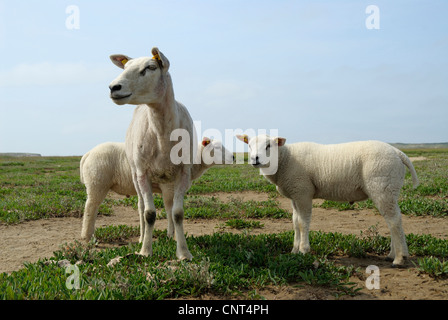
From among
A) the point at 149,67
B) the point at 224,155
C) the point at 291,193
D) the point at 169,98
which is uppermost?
the point at 149,67

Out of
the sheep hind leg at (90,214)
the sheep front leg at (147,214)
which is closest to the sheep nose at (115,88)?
the sheep front leg at (147,214)

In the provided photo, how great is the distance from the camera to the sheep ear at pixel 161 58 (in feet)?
15.0

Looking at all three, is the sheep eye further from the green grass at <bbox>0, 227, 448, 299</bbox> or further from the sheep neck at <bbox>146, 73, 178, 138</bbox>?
the green grass at <bbox>0, 227, 448, 299</bbox>

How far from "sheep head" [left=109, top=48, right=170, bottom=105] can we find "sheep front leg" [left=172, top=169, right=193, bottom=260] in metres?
1.26

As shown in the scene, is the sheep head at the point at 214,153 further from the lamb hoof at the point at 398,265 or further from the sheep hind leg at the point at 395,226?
the lamb hoof at the point at 398,265

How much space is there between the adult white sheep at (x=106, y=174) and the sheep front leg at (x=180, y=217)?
1.62m

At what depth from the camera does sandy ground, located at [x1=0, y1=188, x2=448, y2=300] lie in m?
4.05

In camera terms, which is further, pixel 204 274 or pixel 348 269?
pixel 348 269

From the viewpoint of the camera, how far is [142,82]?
4492 millimetres

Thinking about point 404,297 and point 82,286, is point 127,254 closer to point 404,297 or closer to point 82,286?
point 82,286
